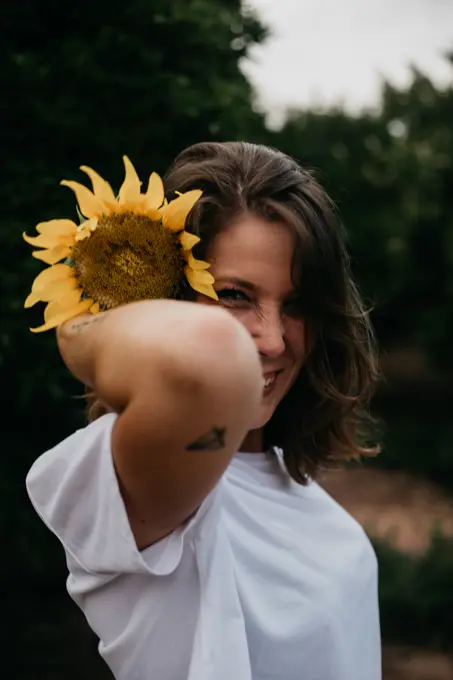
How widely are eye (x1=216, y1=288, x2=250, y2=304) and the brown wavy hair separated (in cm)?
6

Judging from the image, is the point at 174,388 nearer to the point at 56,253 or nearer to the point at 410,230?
the point at 56,253

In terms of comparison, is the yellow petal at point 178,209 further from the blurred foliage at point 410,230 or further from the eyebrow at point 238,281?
the blurred foliage at point 410,230

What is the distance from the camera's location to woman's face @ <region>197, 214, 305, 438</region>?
143cm

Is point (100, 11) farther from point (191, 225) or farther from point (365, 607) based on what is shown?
point (365, 607)

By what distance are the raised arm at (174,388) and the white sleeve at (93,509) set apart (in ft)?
0.22

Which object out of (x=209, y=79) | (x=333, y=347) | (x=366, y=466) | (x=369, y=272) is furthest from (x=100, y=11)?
(x=366, y=466)

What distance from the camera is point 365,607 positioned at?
176 centimetres

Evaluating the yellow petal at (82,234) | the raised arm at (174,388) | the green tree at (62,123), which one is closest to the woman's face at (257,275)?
the yellow petal at (82,234)

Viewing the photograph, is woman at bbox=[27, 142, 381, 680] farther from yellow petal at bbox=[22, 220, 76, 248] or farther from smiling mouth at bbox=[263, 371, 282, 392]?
yellow petal at bbox=[22, 220, 76, 248]

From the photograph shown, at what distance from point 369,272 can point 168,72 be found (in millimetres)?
6785

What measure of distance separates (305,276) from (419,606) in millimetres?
4129

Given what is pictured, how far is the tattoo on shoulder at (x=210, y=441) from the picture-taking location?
2.89ft

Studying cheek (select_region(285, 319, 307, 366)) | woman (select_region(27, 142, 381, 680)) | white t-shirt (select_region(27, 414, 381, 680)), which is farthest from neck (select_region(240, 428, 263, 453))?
cheek (select_region(285, 319, 307, 366))

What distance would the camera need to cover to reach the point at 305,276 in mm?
1521
